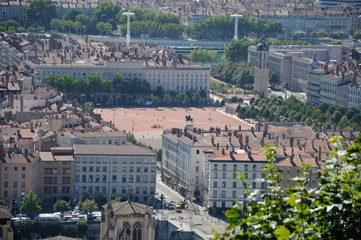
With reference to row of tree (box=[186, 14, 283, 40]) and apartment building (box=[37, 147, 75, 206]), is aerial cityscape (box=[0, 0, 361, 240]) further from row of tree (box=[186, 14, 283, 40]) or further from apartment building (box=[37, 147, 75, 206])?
row of tree (box=[186, 14, 283, 40])

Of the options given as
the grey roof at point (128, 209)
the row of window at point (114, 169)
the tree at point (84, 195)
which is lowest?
the tree at point (84, 195)

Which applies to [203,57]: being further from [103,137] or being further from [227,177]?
[227,177]

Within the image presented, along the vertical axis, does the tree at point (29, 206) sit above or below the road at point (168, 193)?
above

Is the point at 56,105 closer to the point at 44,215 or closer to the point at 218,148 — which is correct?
the point at 218,148

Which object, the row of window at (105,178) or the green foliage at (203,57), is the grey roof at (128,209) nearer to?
the row of window at (105,178)

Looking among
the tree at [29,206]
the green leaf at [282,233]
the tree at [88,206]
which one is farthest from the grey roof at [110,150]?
the green leaf at [282,233]
